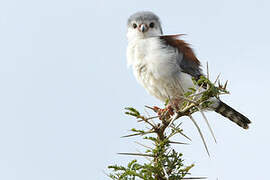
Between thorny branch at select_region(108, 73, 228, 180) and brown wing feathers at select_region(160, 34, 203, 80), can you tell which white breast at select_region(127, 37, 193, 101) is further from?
thorny branch at select_region(108, 73, 228, 180)

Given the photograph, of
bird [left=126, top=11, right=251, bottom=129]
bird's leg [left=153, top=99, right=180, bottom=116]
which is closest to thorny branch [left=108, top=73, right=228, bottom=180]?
bird's leg [left=153, top=99, right=180, bottom=116]

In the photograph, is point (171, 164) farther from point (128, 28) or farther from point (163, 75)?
point (128, 28)

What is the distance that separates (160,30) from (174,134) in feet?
14.8

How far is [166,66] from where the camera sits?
5828 mm

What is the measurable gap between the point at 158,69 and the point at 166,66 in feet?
0.46

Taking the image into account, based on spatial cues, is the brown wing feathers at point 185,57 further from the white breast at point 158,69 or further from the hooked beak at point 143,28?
the hooked beak at point 143,28

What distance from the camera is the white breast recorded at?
19.1ft

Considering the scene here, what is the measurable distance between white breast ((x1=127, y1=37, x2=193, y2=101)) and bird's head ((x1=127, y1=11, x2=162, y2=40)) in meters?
0.61

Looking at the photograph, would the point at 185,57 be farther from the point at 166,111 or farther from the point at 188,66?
the point at 166,111

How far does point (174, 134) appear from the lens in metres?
2.92

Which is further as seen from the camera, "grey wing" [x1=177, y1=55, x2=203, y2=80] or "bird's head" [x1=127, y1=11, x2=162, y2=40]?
"bird's head" [x1=127, y1=11, x2=162, y2=40]

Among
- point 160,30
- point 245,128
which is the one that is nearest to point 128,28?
point 160,30

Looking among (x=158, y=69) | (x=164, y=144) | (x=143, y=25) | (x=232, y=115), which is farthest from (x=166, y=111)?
(x=143, y=25)

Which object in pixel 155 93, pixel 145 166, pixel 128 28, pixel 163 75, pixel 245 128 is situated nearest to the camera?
pixel 145 166
